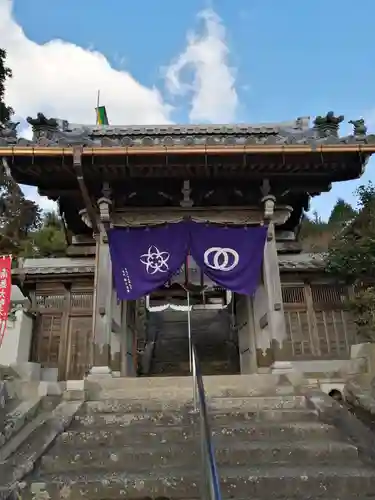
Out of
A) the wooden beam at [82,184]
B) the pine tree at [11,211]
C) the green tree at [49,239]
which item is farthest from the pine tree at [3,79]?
the wooden beam at [82,184]

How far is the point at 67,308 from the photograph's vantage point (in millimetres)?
11477

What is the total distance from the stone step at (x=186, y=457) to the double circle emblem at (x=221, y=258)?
13.3 ft

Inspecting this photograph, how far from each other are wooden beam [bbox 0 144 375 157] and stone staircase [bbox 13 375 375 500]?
4.36 meters

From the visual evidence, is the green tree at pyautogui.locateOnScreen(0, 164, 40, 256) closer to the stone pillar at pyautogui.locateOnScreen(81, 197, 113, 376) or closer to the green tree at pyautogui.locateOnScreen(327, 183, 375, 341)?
the stone pillar at pyautogui.locateOnScreen(81, 197, 113, 376)

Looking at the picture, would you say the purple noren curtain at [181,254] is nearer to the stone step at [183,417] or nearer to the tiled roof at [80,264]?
the tiled roof at [80,264]

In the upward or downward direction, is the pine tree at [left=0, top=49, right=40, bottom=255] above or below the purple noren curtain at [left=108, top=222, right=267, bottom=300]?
above

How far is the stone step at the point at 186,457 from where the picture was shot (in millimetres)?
5078

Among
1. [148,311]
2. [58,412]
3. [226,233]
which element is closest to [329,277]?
[226,233]

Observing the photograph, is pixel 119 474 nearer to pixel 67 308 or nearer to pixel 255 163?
pixel 255 163

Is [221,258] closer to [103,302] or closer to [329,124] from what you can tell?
[103,302]

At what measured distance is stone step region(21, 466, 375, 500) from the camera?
450cm

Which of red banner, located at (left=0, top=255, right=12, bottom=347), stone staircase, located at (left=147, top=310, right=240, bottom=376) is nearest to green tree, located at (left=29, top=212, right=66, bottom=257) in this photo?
stone staircase, located at (left=147, top=310, right=240, bottom=376)

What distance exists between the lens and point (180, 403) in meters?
6.78

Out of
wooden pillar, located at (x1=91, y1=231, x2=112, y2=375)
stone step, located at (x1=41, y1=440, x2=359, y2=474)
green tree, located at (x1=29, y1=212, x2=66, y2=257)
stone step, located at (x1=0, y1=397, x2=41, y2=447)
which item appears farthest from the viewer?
green tree, located at (x1=29, y1=212, x2=66, y2=257)
